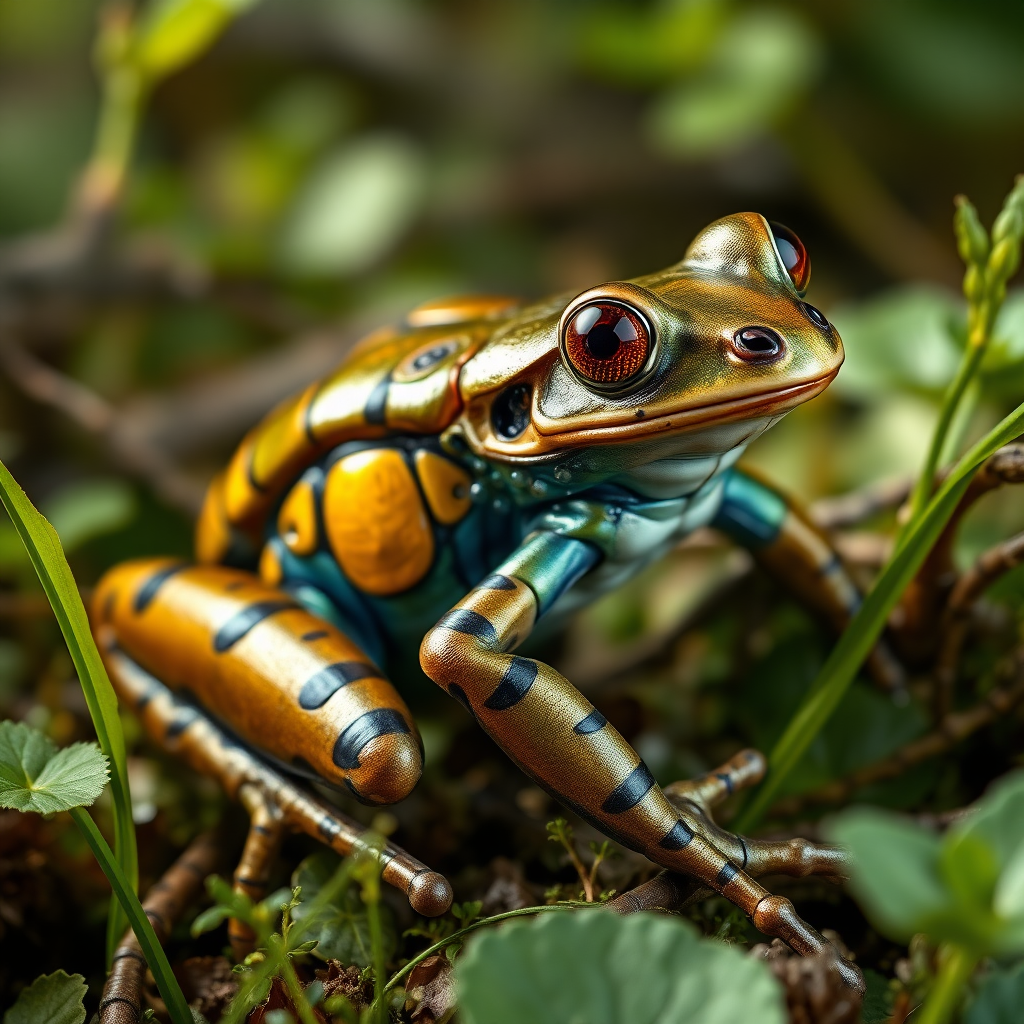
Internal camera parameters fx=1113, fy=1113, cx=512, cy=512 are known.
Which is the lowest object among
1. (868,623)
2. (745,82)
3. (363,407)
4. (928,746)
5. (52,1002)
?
(52,1002)

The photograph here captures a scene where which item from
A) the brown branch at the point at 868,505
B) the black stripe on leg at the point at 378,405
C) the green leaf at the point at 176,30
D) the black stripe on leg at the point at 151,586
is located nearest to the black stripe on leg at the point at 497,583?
the black stripe on leg at the point at 378,405

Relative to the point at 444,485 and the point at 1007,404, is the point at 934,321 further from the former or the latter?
the point at 444,485

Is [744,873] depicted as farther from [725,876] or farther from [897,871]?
[897,871]

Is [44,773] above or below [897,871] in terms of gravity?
below

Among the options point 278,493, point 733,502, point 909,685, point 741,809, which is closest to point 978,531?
point 909,685

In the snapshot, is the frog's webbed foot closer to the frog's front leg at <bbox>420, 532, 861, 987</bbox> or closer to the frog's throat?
the frog's front leg at <bbox>420, 532, 861, 987</bbox>

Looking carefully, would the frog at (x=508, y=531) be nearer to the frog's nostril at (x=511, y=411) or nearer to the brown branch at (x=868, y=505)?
the frog's nostril at (x=511, y=411)

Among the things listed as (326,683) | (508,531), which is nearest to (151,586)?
(326,683)
